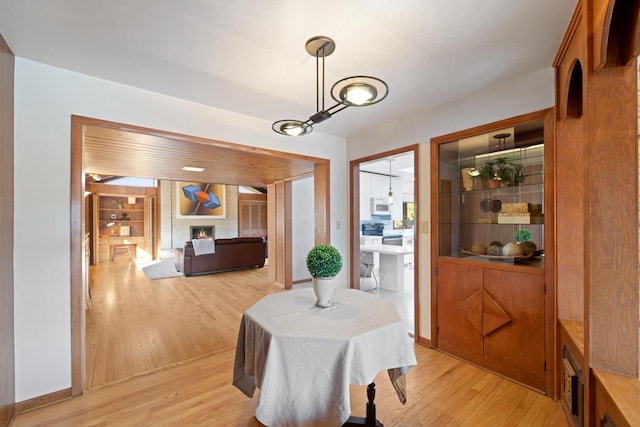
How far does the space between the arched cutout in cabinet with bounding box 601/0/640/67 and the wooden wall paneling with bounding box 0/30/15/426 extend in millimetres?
3110

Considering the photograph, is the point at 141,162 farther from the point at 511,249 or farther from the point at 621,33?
the point at 621,33

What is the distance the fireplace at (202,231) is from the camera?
9883 mm

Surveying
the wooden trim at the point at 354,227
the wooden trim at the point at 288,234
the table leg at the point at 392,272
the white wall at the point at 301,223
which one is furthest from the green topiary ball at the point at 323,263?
the white wall at the point at 301,223

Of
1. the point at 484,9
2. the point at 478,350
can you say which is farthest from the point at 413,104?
the point at 478,350

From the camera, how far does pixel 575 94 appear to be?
70.4 inches

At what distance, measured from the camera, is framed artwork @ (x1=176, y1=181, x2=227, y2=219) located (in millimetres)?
9719

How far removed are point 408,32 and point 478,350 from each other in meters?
2.51

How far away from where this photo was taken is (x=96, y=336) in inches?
118

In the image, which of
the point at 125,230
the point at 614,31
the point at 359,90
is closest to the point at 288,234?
the point at 359,90

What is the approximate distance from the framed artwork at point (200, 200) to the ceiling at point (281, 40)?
8108 millimetres

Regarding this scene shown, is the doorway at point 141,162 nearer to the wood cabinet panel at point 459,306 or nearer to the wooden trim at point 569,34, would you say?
the wood cabinet panel at point 459,306

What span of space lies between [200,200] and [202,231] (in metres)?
1.11

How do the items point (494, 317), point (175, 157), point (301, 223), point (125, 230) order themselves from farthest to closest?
point (125, 230) → point (301, 223) → point (175, 157) → point (494, 317)

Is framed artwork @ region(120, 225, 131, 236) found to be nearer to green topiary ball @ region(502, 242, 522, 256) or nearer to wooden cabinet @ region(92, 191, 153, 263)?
wooden cabinet @ region(92, 191, 153, 263)
